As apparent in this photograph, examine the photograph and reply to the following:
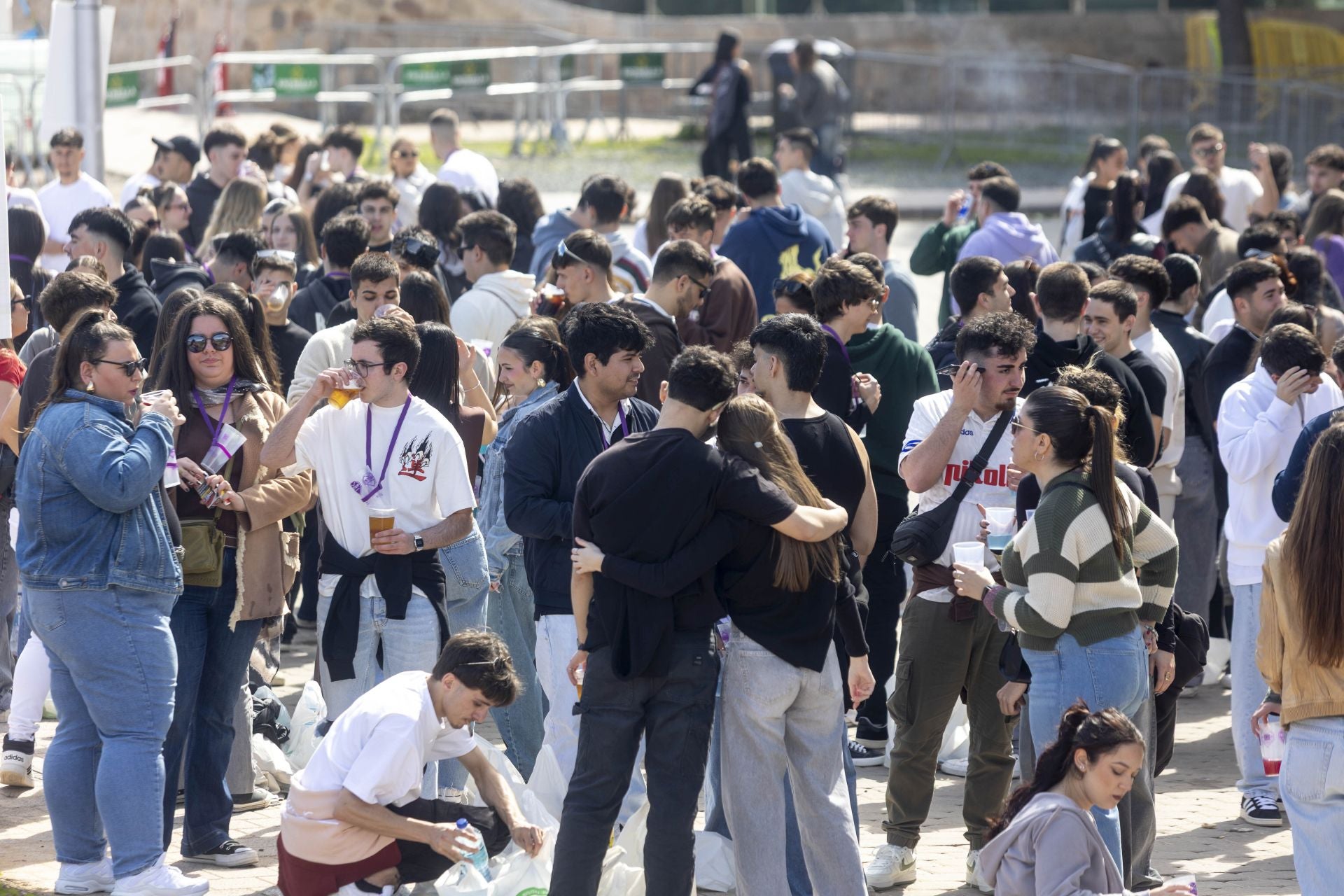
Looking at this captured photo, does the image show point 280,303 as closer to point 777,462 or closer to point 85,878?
point 85,878

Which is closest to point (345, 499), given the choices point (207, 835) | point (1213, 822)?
point (207, 835)

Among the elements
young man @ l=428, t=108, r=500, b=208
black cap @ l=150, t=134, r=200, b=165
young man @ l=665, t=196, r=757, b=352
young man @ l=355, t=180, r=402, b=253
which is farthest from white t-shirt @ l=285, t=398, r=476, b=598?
black cap @ l=150, t=134, r=200, b=165

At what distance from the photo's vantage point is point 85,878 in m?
5.65

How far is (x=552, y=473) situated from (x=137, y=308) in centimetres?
315

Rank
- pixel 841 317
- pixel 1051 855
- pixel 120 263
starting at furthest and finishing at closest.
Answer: pixel 120 263 → pixel 841 317 → pixel 1051 855

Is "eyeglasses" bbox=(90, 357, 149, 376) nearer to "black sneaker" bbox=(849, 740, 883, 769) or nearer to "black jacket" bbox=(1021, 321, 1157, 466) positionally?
"black jacket" bbox=(1021, 321, 1157, 466)

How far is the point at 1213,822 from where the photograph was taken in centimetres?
681

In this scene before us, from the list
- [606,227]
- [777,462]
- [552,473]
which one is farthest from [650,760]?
[606,227]

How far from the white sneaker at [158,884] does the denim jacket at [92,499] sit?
34.8 inches

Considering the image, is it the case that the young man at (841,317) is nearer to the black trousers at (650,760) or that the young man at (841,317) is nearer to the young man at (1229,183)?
the black trousers at (650,760)

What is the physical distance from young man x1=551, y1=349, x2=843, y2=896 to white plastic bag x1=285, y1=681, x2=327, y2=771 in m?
2.10

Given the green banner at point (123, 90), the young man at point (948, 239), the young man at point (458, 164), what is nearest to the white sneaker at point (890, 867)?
the young man at point (948, 239)

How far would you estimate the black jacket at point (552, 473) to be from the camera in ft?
18.5

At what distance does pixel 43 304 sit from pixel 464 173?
5572 millimetres
